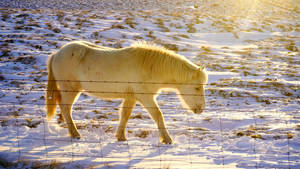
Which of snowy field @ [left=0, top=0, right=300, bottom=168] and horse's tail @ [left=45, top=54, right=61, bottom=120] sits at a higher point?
horse's tail @ [left=45, top=54, right=61, bottom=120]

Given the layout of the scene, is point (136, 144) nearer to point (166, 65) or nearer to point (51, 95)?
point (166, 65)

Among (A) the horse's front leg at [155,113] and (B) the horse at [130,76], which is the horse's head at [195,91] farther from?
(A) the horse's front leg at [155,113]

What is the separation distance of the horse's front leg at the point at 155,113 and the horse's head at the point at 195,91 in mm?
576

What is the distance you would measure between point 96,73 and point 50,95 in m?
1.25

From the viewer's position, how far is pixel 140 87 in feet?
15.6

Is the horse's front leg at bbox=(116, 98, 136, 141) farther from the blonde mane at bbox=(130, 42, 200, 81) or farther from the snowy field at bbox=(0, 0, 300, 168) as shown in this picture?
the blonde mane at bbox=(130, 42, 200, 81)

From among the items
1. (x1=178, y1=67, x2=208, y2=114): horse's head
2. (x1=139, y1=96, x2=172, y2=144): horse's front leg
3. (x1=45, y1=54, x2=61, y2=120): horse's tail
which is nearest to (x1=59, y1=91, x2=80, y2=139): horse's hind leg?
(x1=45, y1=54, x2=61, y2=120): horse's tail

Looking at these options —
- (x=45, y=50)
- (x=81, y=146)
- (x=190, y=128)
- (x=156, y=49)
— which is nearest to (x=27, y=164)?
(x=81, y=146)

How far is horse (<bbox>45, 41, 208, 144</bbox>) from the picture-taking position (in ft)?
15.6

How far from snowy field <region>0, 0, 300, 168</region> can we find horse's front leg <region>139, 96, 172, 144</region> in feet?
0.64

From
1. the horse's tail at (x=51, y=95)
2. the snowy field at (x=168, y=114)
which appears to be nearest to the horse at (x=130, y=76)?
the horse's tail at (x=51, y=95)

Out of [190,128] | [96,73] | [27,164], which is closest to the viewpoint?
[27,164]

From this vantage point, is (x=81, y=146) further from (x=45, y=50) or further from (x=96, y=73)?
(x=45, y=50)

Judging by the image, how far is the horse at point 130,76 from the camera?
4.77 meters
